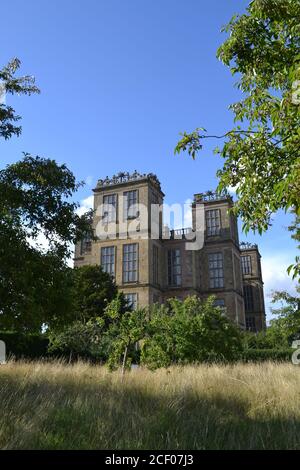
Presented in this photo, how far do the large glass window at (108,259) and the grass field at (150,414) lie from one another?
108 ft

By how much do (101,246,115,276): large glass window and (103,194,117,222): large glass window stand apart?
302cm

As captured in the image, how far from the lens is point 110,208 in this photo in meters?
43.8

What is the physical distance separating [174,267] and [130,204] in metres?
7.73

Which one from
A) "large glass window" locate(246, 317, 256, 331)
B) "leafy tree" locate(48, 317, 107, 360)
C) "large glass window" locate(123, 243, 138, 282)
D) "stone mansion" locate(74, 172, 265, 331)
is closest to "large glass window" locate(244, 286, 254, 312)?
"large glass window" locate(246, 317, 256, 331)

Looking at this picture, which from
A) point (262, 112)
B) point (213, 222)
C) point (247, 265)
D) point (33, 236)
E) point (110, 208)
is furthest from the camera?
A: point (247, 265)

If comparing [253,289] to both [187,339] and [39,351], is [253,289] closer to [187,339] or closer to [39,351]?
[39,351]

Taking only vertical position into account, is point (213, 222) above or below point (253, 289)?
above

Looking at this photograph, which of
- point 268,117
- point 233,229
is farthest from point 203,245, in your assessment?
point 268,117

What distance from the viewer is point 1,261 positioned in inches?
311

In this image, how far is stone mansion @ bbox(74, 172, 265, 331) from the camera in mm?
41406

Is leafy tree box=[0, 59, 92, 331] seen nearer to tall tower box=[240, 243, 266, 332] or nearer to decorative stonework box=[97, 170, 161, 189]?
decorative stonework box=[97, 170, 161, 189]

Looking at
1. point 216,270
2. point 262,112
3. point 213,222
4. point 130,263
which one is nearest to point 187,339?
point 262,112

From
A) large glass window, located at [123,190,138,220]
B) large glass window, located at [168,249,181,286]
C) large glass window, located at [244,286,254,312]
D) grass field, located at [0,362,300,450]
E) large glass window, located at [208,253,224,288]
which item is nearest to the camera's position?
grass field, located at [0,362,300,450]

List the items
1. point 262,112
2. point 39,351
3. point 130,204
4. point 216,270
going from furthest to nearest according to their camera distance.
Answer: point 216,270 → point 130,204 → point 39,351 → point 262,112
